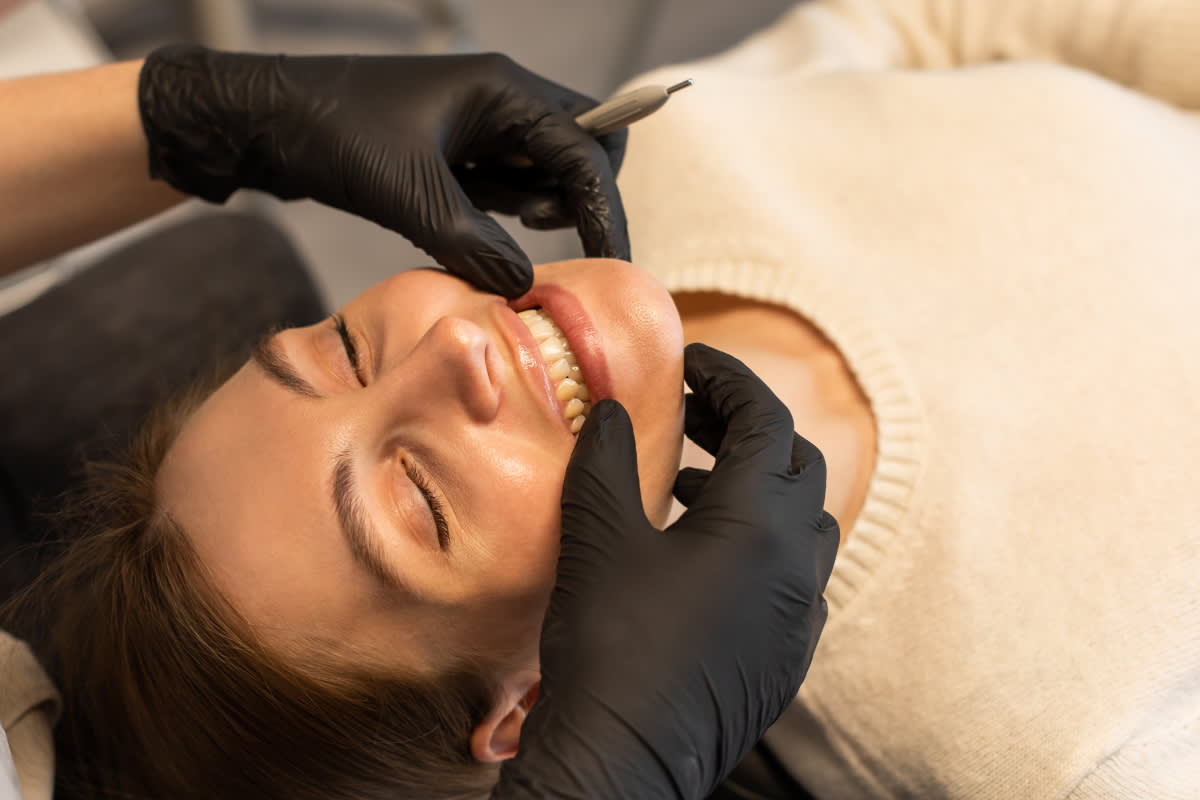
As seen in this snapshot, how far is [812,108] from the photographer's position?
1352 millimetres

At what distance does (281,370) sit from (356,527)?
0.22m

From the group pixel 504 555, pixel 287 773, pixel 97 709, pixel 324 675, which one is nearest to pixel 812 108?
pixel 504 555

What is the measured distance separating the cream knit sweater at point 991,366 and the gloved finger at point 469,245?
13.7 inches

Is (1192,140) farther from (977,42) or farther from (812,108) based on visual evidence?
(812,108)

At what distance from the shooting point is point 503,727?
96cm

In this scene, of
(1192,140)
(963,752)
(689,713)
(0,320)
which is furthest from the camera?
(0,320)

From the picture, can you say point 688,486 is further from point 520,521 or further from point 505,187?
point 505,187

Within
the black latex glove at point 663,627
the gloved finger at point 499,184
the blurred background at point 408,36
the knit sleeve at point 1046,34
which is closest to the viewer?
the black latex glove at point 663,627

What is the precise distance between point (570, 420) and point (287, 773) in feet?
1.70

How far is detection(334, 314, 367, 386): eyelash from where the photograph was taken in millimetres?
919

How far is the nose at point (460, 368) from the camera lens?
0.80m

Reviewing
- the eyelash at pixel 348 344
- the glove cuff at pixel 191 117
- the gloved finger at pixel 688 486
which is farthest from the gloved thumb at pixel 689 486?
the glove cuff at pixel 191 117

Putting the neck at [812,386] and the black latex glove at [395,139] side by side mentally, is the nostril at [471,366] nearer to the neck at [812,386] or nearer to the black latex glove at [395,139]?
the black latex glove at [395,139]

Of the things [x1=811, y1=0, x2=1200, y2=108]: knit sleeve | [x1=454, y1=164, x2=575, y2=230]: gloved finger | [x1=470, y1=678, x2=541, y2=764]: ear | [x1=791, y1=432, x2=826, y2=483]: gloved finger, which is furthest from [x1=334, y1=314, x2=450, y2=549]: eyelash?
[x1=811, y1=0, x2=1200, y2=108]: knit sleeve
